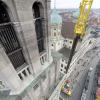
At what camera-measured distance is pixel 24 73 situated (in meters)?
12.8

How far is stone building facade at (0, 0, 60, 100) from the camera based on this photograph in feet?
28.8

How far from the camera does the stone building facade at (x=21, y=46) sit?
877 centimetres

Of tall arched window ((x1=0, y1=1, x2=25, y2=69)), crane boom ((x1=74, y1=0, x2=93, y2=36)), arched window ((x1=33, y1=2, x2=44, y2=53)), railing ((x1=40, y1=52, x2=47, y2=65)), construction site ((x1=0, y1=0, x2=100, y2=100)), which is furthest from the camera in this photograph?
railing ((x1=40, y1=52, x2=47, y2=65))

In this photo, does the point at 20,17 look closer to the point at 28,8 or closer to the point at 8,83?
the point at 28,8

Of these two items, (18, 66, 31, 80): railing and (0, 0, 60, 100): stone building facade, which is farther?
(18, 66, 31, 80): railing

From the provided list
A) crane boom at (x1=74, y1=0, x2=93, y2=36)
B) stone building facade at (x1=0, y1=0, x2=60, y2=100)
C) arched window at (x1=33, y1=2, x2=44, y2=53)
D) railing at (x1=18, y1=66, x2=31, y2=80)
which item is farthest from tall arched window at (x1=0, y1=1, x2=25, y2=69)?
crane boom at (x1=74, y1=0, x2=93, y2=36)

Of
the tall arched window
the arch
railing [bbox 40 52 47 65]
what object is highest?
the arch

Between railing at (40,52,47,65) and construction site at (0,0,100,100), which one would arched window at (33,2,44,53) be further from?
railing at (40,52,47,65)

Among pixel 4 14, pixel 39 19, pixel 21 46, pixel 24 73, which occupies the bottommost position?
pixel 24 73

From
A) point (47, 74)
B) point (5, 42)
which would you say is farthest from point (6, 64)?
point (47, 74)

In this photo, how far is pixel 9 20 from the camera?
897 cm

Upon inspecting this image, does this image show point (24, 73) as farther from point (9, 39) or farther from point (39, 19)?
point (39, 19)

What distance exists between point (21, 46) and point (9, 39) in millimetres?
1725

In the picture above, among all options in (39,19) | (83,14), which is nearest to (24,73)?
(39,19)
